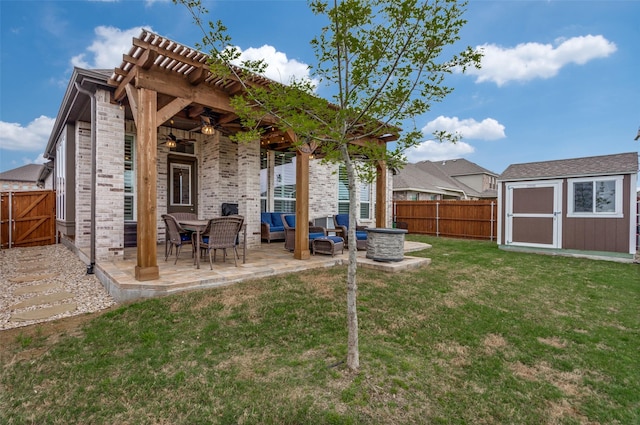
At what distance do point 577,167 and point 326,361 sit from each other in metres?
9.64

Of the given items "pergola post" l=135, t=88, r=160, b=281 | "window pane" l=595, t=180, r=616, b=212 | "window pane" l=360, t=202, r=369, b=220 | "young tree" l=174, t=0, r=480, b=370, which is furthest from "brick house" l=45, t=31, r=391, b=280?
"window pane" l=595, t=180, r=616, b=212

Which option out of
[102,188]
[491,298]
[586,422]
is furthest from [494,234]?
[102,188]

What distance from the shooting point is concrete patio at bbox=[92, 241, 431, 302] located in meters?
4.03

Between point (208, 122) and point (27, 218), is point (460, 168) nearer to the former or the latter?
point (208, 122)

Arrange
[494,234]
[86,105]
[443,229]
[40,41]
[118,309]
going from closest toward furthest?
[118,309] → [86,105] → [40,41] → [494,234] → [443,229]

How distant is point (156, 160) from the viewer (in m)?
4.24

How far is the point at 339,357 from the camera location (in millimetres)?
2674

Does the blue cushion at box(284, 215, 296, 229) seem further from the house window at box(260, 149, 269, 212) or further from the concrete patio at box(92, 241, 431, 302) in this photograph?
the concrete patio at box(92, 241, 431, 302)

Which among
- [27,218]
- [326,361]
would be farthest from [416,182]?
[27,218]

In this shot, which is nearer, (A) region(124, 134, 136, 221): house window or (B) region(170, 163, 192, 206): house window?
(A) region(124, 134, 136, 221): house window

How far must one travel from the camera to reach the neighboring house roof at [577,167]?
7.69 metres

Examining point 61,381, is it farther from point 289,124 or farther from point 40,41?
point 40,41

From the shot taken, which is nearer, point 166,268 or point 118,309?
point 118,309

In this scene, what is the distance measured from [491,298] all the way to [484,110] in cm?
1299
